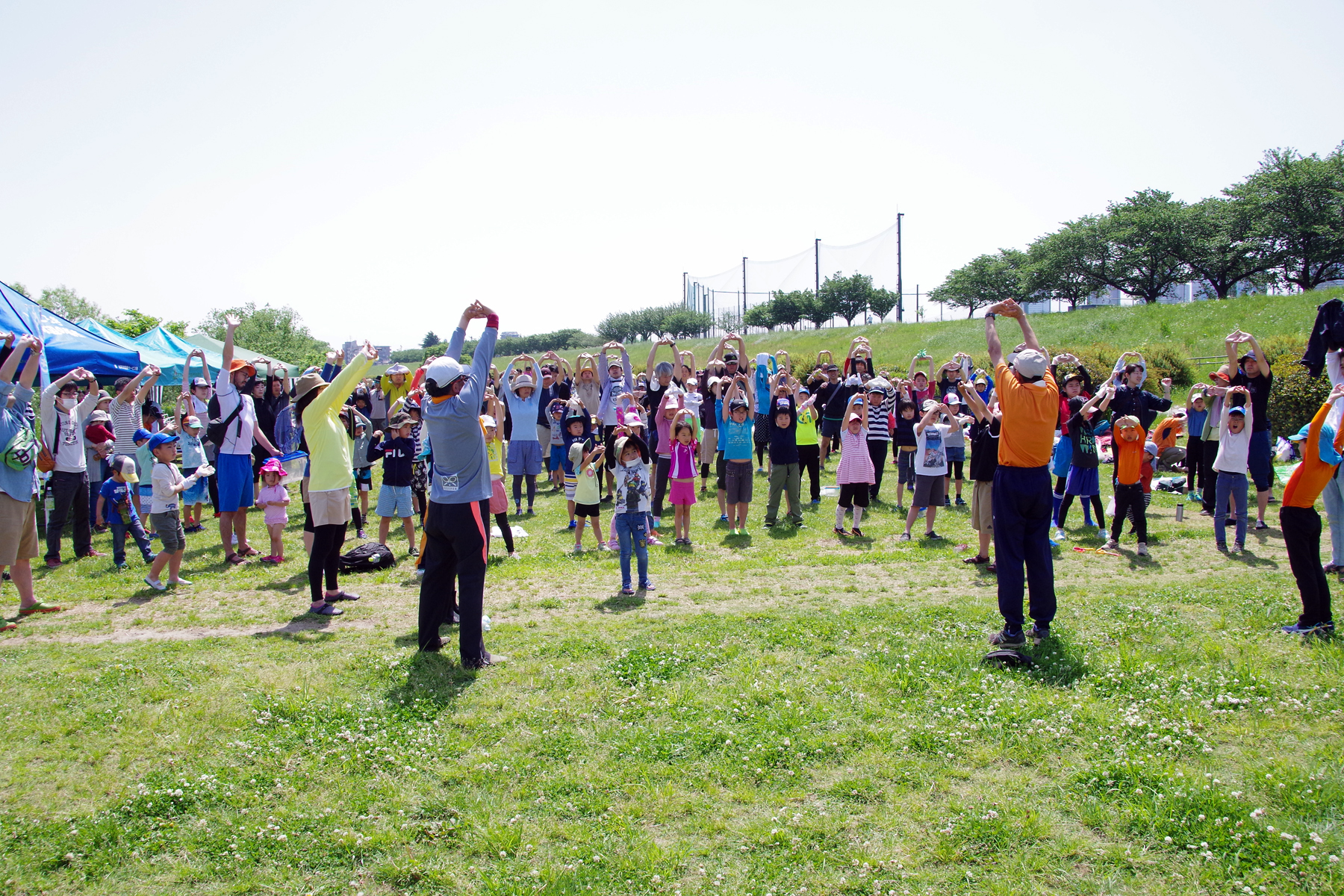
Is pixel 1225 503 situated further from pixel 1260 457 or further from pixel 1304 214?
pixel 1304 214

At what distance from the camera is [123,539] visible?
374 inches

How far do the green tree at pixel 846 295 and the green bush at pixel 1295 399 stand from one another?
2996cm

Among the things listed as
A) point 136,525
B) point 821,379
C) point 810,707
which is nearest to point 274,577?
point 136,525

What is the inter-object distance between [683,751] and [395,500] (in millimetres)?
6224

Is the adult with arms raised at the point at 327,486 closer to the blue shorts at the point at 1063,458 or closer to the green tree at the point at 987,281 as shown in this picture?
the blue shorts at the point at 1063,458

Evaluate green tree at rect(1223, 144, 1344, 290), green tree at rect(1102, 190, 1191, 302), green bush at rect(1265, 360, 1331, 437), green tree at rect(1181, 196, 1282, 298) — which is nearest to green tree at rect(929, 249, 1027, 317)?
green tree at rect(1102, 190, 1191, 302)

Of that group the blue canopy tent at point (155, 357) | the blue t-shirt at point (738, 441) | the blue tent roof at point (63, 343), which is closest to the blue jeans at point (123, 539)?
the blue tent roof at point (63, 343)

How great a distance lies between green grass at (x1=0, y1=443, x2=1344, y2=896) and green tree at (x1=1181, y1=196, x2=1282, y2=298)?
4274 centimetres

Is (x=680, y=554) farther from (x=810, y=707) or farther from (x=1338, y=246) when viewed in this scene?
(x=1338, y=246)

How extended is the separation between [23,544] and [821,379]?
39.7ft

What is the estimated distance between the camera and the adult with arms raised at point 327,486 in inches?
288

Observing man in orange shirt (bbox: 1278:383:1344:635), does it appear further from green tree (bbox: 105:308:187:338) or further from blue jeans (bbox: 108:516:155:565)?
green tree (bbox: 105:308:187:338)

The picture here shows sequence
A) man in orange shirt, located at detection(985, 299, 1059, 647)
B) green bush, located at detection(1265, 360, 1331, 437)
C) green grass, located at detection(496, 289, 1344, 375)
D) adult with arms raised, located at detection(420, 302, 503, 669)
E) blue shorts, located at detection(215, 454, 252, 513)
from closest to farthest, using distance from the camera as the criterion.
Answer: adult with arms raised, located at detection(420, 302, 503, 669) < man in orange shirt, located at detection(985, 299, 1059, 647) < blue shorts, located at detection(215, 454, 252, 513) < green bush, located at detection(1265, 360, 1331, 437) < green grass, located at detection(496, 289, 1344, 375)

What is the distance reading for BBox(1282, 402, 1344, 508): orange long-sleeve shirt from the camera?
6211mm
